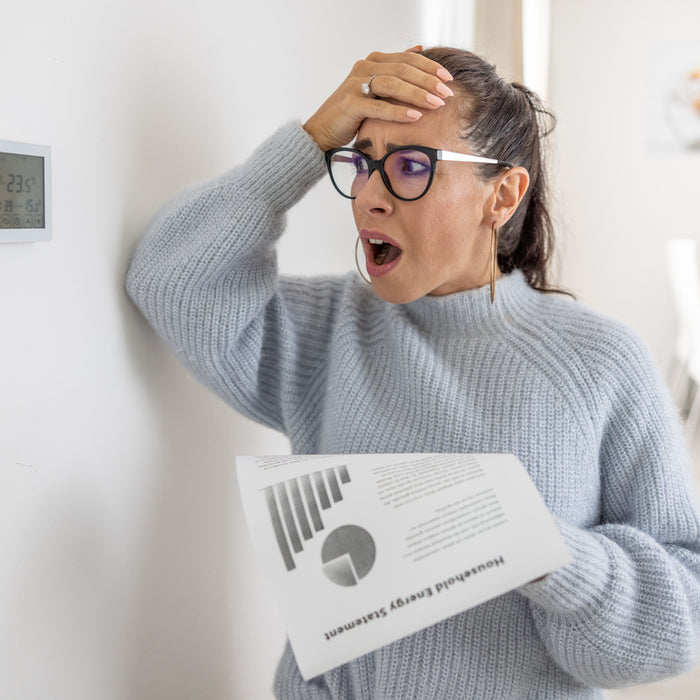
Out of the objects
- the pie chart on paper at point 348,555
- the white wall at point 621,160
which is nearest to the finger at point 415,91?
the pie chart on paper at point 348,555

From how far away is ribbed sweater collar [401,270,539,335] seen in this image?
95 cm

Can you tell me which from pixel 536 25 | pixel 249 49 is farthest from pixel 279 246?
pixel 536 25

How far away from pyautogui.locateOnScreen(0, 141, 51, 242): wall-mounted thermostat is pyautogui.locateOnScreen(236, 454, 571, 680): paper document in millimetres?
276

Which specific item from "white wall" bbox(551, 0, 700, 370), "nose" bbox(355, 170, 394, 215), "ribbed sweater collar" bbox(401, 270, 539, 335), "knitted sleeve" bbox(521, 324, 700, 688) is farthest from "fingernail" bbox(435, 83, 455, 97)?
"white wall" bbox(551, 0, 700, 370)

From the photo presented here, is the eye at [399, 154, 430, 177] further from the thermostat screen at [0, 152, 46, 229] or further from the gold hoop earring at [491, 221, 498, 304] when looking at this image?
the thermostat screen at [0, 152, 46, 229]

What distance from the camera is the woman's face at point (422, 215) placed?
0.86 meters

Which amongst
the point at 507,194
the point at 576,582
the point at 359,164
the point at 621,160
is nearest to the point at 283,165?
the point at 359,164

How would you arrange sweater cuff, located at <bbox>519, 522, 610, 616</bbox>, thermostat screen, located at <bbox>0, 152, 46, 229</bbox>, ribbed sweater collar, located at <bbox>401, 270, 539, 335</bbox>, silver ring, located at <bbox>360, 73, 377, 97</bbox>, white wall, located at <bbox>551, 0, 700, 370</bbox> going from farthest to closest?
white wall, located at <bbox>551, 0, 700, 370</bbox> < ribbed sweater collar, located at <bbox>401, 270, 539, 335</bbox> < silver ring, located at <bbox>360, 73, 377, 97</bbox> < sweater cuff, located at <bbox>519, 522, 610, 616</bbox> < thermostat screen, located at <bbox>0, 152, 46, 229</bbox>

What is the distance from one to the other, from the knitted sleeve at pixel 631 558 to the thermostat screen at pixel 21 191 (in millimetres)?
561

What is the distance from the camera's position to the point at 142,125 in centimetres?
81

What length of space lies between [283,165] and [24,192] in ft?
1.02

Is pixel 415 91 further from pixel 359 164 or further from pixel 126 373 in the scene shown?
pixel 126 373

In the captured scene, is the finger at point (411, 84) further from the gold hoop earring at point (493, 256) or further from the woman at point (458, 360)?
the gold hoop earring at point (493, 256)

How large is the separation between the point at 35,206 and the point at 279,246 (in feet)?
1.84
